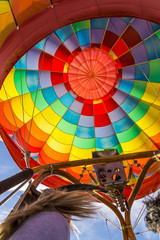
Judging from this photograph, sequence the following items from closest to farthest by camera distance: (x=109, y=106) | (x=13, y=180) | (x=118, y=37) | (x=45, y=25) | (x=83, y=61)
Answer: (x=13, y=180), (x=45, y=25), (x=118, y=37), (x=83, y=61), (x=109, y=106)

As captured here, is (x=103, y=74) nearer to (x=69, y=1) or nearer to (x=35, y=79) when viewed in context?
(x=35, y=79)

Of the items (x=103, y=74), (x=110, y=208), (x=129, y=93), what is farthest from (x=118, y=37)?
(x=110, y=208)

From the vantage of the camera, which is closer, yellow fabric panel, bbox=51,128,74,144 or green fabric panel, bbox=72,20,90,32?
green fabric panel, bbox=72,20,90,32

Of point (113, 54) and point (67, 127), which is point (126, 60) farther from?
point (67, 127)

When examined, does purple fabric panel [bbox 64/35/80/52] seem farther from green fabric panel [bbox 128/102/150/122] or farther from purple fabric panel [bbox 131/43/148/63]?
green fabric panel [bbox 128/102/150/122]

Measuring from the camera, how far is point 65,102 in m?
6.58

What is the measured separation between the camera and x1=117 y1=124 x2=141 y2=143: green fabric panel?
257 inches

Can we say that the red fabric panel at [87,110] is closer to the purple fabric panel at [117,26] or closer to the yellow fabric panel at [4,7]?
the purple fabric panel at [117,26]

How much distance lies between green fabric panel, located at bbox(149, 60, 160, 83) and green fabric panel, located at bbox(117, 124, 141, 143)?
145cm

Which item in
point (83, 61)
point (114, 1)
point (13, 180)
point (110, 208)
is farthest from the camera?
point (83, 61)

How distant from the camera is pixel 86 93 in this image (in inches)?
260

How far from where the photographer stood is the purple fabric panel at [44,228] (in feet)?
2.30

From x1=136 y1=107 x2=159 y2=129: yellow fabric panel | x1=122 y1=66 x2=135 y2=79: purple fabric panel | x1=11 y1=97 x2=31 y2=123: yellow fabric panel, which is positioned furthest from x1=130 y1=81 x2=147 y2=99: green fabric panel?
x1=11 y1=97 x2=31 y2=123: yellow fabric panel

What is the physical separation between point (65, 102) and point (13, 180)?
15.7 feet
